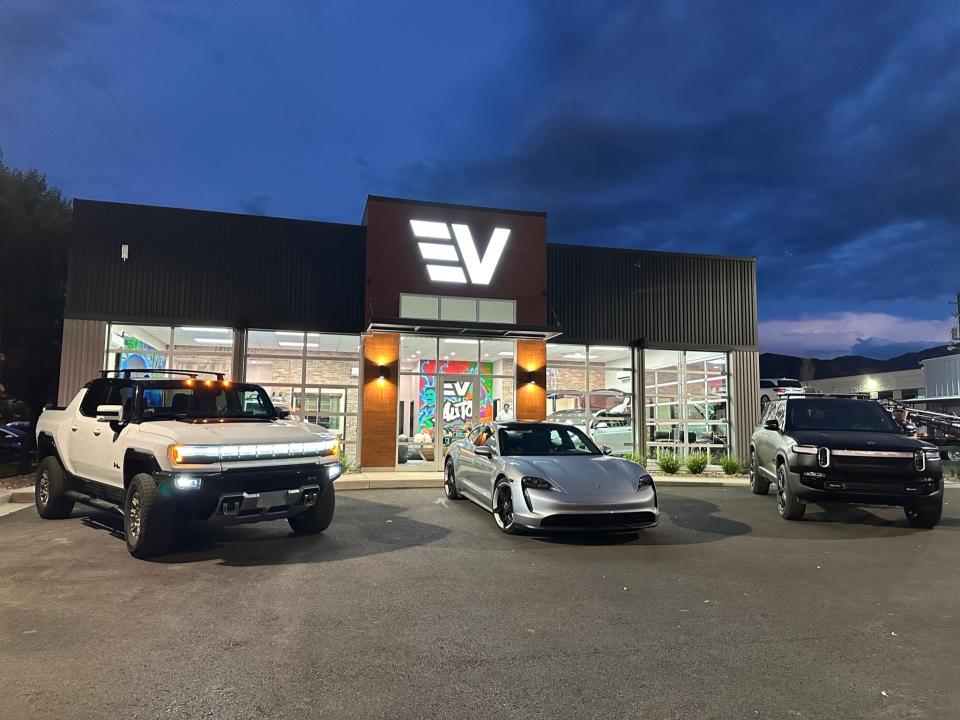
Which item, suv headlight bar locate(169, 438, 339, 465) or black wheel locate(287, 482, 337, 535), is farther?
black wheel locate(287, 482, 337, 535)

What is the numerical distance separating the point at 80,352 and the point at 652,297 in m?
15.6

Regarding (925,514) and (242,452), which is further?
(925,514)

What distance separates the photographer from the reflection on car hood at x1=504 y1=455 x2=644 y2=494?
7.46 m

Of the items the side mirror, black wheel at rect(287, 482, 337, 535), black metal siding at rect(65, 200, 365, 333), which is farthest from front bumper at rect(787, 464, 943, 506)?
black metal siding at rect(65, 200, 365, 333)

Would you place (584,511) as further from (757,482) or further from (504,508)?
(757,482)

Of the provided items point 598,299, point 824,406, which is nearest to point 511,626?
point 824,406

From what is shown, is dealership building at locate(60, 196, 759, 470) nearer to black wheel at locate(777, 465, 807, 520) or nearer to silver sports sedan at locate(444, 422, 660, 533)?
silver sports sedan at locate(444, 422, 660, 533)

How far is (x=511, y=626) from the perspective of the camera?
4.57 m

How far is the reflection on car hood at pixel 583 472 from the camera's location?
294 inches

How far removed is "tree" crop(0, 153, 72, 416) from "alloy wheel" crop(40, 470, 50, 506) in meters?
12.3

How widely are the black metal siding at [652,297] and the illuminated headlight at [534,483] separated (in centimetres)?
1029

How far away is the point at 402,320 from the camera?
14.8 m

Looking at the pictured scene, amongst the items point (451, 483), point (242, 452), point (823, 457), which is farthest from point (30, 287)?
point (823, 457)

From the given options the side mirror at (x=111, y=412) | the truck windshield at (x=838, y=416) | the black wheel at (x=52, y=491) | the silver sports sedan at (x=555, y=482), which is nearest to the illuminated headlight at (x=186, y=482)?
the side mirror at (x=111, y=412)
